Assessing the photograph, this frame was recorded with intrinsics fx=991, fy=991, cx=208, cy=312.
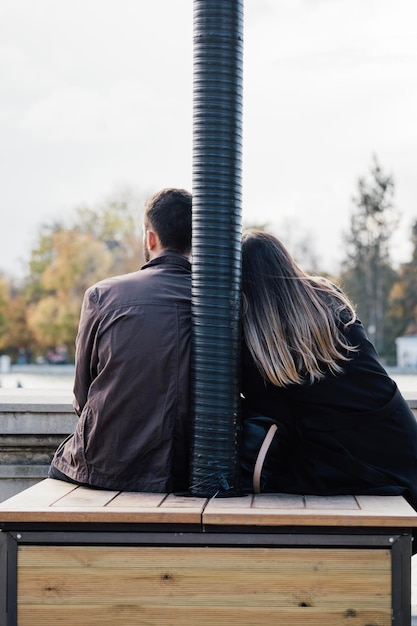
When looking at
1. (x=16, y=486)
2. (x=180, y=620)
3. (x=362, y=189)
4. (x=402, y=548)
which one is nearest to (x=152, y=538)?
(x=180, y=620)

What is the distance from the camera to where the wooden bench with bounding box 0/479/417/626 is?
2850mm

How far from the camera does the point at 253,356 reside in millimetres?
3348

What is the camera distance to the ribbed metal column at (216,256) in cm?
329

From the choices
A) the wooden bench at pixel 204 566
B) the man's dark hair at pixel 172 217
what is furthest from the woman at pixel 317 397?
the wooden bench at pixel 204 566

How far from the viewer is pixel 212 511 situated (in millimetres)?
2889

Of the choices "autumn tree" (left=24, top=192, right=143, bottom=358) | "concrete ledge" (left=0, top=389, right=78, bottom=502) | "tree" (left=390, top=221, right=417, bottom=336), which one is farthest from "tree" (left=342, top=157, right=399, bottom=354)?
"concrete ledge" (left=0, top=389, right=78, bottom=502)

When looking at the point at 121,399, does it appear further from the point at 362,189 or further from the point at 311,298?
the point at 362,189

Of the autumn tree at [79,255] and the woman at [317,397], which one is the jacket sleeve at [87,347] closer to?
the woman at [317,397]

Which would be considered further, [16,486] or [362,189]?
[362,189]

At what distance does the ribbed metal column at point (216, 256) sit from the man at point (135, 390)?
94mm

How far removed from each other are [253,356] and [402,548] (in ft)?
2.74

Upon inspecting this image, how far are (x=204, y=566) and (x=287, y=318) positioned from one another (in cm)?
92

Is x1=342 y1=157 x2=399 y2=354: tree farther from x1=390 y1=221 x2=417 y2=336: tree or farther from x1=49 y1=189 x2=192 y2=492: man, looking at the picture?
x1=49 y1=189 x2=192 y2=492: man

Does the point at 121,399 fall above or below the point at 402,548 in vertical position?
above
